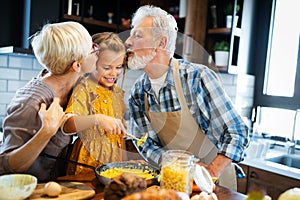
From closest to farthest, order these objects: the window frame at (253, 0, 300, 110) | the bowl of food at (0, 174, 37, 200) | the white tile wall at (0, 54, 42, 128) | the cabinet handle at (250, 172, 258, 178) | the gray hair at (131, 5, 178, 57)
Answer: the bowl of food at (0, 174, 37, 200), the gray hair at (131, 5, 178, 57), the cabinet handle at (250, 172, 258, 178), the white tile wall at (0, 54, 42, 128), the window frame at (253, 0, 300, 110)

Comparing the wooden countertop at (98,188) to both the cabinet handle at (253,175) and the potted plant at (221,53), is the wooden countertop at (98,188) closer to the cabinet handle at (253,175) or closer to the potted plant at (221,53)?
the cabinet handle at (253,175)

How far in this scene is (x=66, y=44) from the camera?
95cm

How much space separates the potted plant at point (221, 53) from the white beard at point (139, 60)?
1.12m

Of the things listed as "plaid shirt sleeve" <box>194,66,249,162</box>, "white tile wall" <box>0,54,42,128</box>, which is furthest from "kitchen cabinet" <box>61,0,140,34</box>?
"plaid shirt sleeve" <box>194,66,249,162</box>

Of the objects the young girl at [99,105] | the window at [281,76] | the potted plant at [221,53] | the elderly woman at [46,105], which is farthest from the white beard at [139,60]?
the window at [281,76]

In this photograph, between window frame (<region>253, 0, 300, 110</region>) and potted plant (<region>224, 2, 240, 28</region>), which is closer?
potted plant (<region>224, 2, 240, 28</region>)

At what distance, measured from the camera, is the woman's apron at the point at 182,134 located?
1.36 metres

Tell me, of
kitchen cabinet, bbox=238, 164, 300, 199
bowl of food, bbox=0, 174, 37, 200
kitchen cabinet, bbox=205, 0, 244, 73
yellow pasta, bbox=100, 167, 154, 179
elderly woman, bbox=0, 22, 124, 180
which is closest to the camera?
bowl of food, bbox=0, 174, 37, 200

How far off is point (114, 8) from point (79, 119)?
1762mm

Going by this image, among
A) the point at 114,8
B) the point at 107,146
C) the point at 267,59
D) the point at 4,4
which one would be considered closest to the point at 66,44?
Answer: the point at 107,146

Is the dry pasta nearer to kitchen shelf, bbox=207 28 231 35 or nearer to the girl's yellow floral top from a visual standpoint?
the girl's yellow floral top

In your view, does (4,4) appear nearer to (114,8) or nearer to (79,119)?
(114,8)

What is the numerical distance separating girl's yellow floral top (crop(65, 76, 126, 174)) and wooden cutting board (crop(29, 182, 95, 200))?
0.62 feet

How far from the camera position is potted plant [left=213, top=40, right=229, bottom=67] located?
233 centimetres
